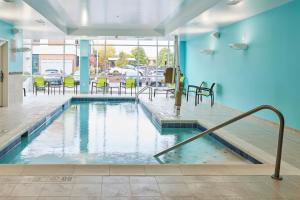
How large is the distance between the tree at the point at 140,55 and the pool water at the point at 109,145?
8866 mm

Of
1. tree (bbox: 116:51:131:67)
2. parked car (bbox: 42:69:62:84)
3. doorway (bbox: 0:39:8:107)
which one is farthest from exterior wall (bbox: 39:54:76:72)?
doorway (bbox: 0:39:8:107)

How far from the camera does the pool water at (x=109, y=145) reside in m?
5.15

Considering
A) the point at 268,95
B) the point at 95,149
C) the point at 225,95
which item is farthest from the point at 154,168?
the point at 225,95

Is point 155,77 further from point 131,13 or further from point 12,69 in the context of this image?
point 12,69

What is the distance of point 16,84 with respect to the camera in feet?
33.9

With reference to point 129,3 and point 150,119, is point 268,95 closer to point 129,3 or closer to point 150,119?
point 150,119

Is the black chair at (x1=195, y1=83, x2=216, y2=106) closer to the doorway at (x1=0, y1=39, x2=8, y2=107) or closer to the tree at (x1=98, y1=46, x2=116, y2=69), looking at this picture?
the doorway at (x1=0, y1=39, x2=8, y2=107)

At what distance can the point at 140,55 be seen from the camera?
57.3 feet

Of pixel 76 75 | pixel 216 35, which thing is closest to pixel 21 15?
pixel 216 35

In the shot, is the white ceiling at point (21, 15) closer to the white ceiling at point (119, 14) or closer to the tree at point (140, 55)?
the white ceiling at point (119, 14)

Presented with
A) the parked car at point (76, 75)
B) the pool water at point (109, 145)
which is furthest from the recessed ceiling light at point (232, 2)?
the parked car at point (76, 75)

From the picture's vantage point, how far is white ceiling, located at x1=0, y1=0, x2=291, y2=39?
295 inches

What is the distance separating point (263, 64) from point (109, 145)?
3.93 m

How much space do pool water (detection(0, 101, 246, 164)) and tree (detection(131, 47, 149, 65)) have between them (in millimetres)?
8866
